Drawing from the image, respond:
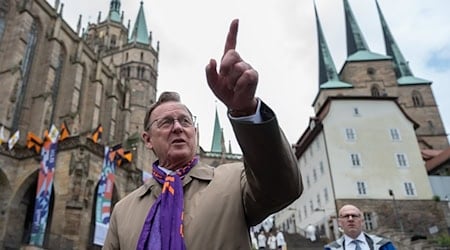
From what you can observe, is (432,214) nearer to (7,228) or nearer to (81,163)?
(81,163)

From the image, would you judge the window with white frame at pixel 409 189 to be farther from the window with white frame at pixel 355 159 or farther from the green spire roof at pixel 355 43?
the green spire roof at pixel 355 43

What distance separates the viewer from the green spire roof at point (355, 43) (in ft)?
137

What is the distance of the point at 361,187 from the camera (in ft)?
71.7

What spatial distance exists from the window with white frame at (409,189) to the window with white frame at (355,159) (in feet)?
9.66

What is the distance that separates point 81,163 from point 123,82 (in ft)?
66.6

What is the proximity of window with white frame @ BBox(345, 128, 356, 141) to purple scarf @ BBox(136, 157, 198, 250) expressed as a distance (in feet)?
76.3

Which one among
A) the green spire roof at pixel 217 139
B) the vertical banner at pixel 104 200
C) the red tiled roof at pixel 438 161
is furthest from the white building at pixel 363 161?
the green spire roof at pixel 217 139

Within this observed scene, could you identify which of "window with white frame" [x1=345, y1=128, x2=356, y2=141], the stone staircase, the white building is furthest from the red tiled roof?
the stone staircase

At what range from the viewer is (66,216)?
46.7ft

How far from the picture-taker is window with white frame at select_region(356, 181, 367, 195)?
854 inches

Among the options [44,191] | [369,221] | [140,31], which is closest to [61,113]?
[44,191]

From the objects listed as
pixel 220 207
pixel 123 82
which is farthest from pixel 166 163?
pixel 123 82

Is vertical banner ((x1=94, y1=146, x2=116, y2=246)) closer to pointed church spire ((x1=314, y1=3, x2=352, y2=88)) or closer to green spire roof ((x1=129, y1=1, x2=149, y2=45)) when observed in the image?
green spire roof ((x1=129, y1=1, x2=149, y2=45))

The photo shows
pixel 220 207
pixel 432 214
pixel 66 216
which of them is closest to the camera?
pixel 220 207
